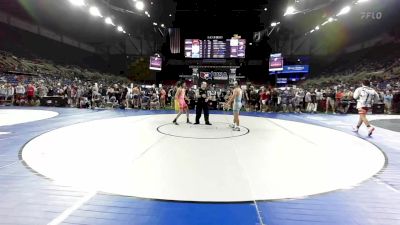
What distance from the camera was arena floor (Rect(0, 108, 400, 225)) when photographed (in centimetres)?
310

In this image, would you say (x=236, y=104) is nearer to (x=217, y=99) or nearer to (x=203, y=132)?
(x=203, y=132)

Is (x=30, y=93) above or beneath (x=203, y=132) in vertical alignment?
above

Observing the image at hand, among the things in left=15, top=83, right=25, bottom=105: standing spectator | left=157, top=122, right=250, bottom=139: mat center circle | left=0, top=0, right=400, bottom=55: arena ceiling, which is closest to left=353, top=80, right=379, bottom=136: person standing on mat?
left=157, top=122, right=250, bottom=139: mat center circle

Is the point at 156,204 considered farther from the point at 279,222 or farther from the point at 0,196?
the point at 0,196

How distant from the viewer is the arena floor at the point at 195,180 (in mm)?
3102

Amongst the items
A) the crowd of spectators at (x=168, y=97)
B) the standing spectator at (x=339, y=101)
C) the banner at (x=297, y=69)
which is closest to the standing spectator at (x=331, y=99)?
the crowd of spectators at (x=168, y=97)

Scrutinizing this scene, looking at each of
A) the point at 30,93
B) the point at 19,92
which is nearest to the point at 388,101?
the point at 30,93

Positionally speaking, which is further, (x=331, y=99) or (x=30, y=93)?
(x=30, y=93)

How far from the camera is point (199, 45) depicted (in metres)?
22.9

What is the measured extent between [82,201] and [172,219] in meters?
1.14

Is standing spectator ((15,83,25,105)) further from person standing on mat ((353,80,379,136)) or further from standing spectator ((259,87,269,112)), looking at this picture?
person standing on mat ((353,80,379,136))

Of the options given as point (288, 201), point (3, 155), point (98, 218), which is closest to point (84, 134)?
point (3, 155)

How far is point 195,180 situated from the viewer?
4141mm

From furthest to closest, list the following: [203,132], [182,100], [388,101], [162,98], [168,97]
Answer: [168,97] → [162,98] → [388,101] → [182,100] → [203,132]
